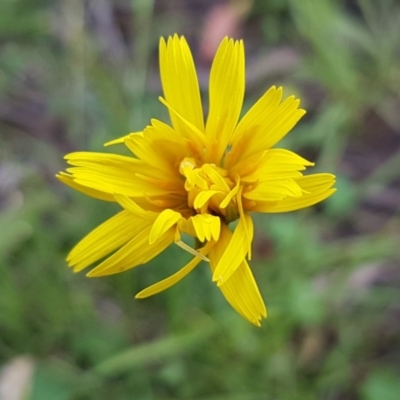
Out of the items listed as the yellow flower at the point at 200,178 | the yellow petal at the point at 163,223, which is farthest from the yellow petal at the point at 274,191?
the yellow petal at the point at 163,223

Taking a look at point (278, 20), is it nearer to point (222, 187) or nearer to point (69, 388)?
point (69, 388)

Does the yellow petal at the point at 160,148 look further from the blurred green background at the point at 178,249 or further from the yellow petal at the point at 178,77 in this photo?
the blurred green background at the point at 178,249

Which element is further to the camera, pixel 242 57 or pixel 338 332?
pixel 338 332

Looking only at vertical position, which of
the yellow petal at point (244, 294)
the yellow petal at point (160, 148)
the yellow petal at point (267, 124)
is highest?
the yellow petal at point (267, 124)

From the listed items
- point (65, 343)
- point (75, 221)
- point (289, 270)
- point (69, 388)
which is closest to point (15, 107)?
point (75, 221)

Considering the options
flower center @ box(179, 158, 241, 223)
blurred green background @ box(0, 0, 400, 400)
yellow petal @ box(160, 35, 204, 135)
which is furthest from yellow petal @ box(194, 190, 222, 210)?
blurred green background @ box(0, 0, 400, 400)

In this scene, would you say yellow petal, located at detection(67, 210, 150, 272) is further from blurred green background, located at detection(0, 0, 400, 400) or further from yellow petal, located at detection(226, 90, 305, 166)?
blurred green background, located at detection(0, 0, 400, 400)
